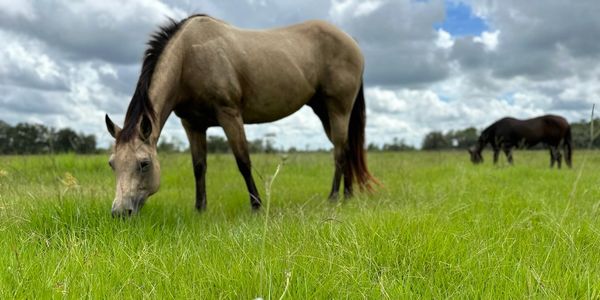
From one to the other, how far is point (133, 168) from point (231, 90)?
4.67ft

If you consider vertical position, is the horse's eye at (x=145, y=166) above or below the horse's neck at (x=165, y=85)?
below

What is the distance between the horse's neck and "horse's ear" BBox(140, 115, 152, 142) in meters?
0.16

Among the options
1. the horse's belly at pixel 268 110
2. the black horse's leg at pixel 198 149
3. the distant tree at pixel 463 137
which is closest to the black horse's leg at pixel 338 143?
the horse's belly at pixel 268 110

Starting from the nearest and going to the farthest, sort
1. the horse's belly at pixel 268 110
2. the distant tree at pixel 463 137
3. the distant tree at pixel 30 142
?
the horse's belly at pixel 268 110, the distant tree at pixel 30 142, the distant tree at pixel 463 137

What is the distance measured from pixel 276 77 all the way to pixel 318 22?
1.51 m

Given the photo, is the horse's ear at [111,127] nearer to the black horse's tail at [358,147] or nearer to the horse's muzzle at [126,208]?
the horse's muzzle at [126,208]

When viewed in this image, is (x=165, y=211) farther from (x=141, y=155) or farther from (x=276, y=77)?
(x=276, y=77)

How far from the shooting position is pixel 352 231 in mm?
2309

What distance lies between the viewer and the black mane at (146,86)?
10.5 ft

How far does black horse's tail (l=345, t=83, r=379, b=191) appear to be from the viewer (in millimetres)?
5996

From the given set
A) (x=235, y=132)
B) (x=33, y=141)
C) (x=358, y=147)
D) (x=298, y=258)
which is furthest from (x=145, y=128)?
(x=33, y=141)

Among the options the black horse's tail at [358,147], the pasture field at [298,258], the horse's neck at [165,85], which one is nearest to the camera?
the pasture field at [298,258]

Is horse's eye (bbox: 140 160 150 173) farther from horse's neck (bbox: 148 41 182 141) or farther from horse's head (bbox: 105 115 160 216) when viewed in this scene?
horse's neck (bbox: 148 41 182 141)

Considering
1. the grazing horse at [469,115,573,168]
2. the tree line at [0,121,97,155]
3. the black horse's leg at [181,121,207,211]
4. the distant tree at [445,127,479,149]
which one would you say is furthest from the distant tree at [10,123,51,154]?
the distant tree at [445,127,479,149]
